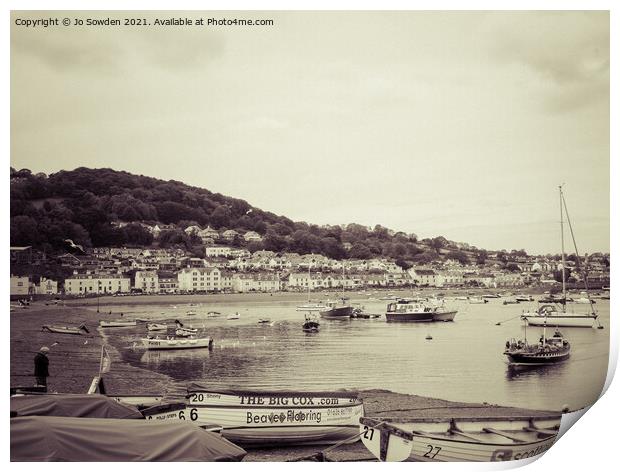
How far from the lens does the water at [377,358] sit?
21.7ft

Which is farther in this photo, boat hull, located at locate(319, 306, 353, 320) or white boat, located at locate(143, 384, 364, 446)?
boat hull, located at locate(319, 306, 353, 320)

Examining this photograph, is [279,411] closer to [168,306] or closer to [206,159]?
[168,306]

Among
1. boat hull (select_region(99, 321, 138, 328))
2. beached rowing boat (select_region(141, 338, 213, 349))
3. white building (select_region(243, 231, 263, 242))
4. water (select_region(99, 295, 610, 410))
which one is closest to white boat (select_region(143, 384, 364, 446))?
water (select_region(99, 295, 610, 410))

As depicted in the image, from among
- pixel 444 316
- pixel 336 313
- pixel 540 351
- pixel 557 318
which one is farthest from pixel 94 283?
pixel 557 318

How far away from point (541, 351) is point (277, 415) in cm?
229

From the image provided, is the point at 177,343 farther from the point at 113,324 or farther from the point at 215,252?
the point at 215,252

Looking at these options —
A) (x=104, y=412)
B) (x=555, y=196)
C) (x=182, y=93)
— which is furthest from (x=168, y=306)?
(x=555, y=196)

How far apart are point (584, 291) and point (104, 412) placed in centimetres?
395

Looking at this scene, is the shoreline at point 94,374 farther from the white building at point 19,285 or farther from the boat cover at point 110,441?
the boat cover at point 110,441

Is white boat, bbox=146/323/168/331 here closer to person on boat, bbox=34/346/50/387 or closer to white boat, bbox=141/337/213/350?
white boat, bbox=141/337/213/350

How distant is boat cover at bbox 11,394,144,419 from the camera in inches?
221

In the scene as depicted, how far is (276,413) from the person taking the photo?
6570 mm

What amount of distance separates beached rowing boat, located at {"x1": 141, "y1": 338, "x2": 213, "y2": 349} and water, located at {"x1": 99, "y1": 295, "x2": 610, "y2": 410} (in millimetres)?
58

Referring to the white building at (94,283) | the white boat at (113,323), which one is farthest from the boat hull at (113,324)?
the white building at (94,283)
